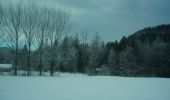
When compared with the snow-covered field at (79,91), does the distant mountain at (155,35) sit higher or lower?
higher

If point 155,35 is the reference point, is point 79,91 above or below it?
below

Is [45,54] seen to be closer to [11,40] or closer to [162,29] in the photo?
[11,40]

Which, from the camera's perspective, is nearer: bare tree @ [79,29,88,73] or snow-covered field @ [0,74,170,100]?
snow-covered field @ [0,74,170,100]

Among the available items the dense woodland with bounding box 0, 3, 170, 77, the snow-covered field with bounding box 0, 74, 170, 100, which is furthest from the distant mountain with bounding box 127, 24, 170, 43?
the snow-covered field with bounding box 0, 74, 170, 100

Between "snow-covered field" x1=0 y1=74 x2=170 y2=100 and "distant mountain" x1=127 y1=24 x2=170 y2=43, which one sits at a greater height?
"distant mountain" x1=127 y1=24 x2=170 y2=43

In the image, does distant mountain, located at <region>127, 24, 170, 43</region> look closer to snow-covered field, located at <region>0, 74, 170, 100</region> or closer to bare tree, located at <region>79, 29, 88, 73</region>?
bare tree, located at <region>79, 29, 88, 73</region>

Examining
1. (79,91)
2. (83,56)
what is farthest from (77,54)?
(79,91)

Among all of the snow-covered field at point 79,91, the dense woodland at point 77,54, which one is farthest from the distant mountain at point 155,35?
the snow-covered field at point 79,91

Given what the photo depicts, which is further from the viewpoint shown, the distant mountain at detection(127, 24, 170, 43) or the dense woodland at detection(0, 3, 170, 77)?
the distant mountain at detection(127, 24, 170, 43)

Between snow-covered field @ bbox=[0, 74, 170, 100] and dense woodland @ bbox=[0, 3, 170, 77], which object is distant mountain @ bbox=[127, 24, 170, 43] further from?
snow-covered field @ bbox=[0, 74, 170, 100]

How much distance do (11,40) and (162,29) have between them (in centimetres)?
4271

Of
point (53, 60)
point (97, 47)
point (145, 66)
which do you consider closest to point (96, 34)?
point (97, 47)

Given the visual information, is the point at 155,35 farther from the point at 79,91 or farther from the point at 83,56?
the point at 79,91

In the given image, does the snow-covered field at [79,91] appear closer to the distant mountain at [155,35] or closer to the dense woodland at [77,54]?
the dense woodland at [77,54]
